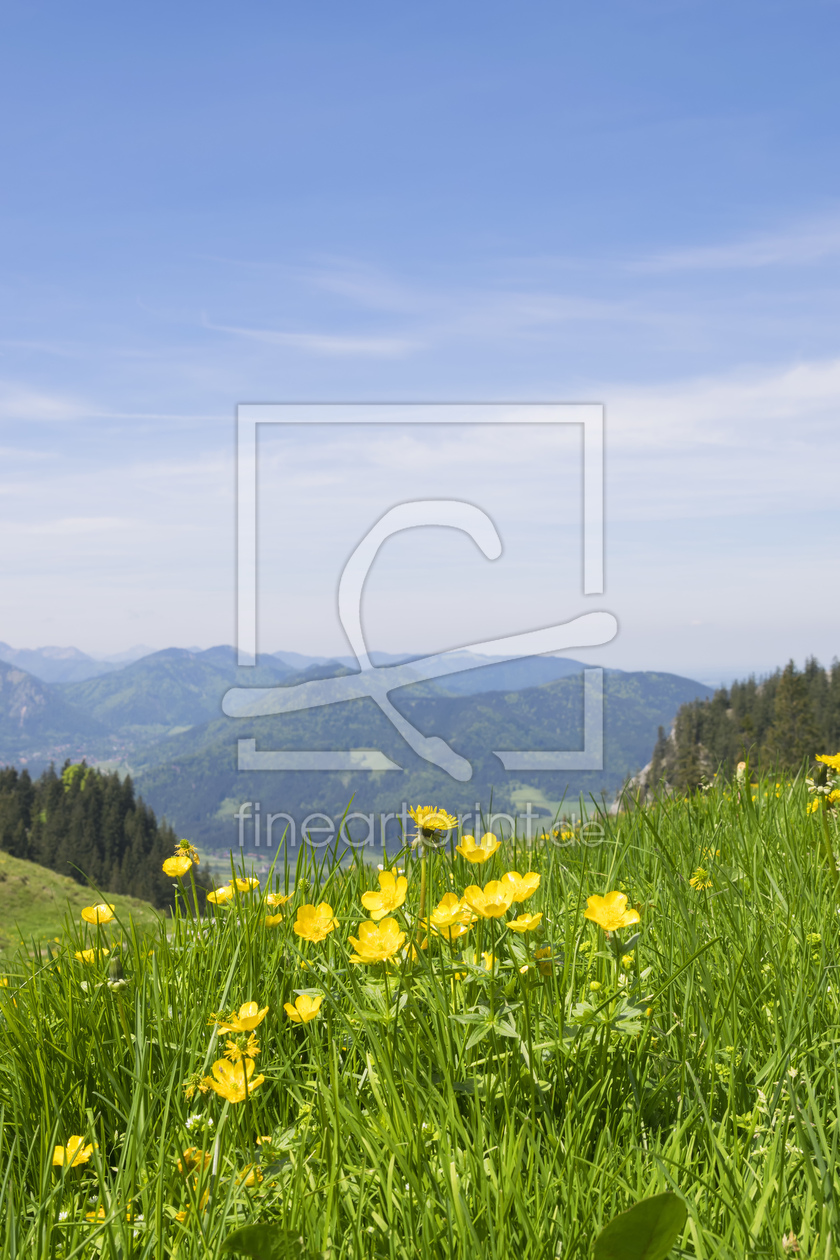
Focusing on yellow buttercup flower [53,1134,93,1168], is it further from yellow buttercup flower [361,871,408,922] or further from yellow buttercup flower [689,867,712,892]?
yellow buttercup flower [689,867,712,892]

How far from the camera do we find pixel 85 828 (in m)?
110

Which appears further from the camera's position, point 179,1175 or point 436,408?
point 436,408

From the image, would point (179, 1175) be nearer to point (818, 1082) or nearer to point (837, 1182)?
point (837, 1182)

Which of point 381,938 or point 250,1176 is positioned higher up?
point 381,938

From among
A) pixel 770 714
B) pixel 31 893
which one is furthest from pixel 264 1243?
pixel 31 893

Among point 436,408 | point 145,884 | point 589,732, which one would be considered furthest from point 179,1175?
point 145,884

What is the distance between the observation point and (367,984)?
2.64 metres

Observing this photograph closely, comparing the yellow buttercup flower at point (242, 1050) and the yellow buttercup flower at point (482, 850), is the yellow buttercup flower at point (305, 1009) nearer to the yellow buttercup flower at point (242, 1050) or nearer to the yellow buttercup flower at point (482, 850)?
the yellow buttercup flower at point (242, 1050)

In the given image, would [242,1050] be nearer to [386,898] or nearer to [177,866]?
[386,898]

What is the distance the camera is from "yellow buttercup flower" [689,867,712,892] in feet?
11.7

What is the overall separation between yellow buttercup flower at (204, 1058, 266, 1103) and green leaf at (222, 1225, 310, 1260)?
470mm

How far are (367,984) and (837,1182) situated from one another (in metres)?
1.41

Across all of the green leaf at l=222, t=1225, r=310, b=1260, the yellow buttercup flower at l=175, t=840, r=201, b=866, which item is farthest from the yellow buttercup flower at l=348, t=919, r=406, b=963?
the yellow buttercup flower at l=175, t=840, r=201, b=866

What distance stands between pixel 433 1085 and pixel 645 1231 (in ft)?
2.63
